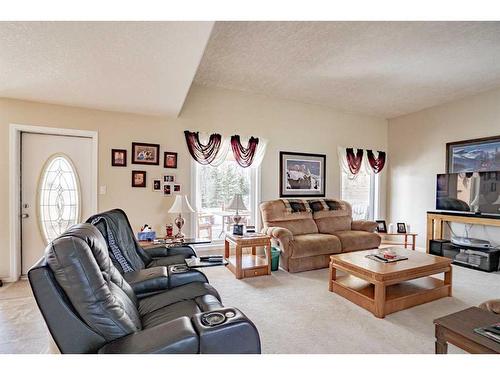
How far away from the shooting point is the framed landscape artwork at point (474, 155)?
407 cm

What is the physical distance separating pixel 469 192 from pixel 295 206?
9.38ft

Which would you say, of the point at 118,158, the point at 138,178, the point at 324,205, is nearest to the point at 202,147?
the point at 138,178

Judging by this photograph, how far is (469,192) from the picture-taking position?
416 centimetres

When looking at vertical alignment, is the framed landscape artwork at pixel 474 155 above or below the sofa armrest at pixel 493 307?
above

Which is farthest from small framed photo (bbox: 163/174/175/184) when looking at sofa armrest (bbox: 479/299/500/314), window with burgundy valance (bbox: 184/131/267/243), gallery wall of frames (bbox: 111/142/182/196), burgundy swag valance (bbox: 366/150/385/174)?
burgundy swag valance (bbox: 366/150/385/174)

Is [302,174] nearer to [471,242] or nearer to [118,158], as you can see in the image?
[471,242]

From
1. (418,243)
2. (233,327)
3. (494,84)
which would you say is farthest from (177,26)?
(418,243)

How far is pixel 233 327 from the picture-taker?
→ 1.14 meters

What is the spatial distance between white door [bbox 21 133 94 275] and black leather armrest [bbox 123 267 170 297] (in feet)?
7.08

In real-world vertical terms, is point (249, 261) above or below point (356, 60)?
below

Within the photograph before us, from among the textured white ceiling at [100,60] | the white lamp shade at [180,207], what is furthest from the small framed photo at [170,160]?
the textured white ceiling at [100,60]

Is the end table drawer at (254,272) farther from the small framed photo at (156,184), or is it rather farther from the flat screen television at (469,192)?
the flat screen television at (469,192)

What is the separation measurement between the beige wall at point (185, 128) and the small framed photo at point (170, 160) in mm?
80

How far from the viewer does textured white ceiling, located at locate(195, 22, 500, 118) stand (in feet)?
8.49
